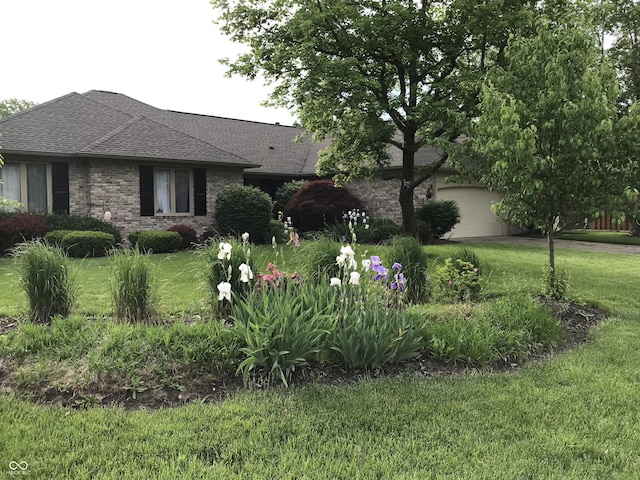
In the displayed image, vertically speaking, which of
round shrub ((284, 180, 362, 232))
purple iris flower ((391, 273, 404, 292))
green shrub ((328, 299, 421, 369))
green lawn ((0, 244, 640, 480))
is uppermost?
round shrub ((284, 180, 362, 232))

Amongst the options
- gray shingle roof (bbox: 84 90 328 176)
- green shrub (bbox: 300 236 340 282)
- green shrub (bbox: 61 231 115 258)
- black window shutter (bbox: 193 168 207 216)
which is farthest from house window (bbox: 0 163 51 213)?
green shrub (bbox: 300 236 340 282)

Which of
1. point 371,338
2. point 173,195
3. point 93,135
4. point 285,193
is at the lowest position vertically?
point 371,338

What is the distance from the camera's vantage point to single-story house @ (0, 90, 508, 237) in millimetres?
14180

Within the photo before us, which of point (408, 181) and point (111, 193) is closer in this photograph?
point (111, 193)

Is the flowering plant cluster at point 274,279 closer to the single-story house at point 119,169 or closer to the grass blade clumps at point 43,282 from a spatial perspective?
the grass blade clumps at point 43,282

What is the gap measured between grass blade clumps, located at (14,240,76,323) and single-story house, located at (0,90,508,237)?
9.47 metres

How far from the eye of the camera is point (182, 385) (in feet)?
12.4

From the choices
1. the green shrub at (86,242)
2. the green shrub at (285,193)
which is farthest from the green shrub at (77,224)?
the green shrub at (285,193)

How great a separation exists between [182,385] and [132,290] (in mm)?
2037

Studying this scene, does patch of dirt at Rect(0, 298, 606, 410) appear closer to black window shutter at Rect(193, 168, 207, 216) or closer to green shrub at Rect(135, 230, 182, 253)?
green shrub at Rect(135, 230, 182, 253)

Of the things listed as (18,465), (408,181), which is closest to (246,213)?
(408,181)

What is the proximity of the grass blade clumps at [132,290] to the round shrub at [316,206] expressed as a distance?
12.9 metres

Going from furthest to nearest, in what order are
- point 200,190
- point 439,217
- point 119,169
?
point 439,217
point 200,190
point 119,169

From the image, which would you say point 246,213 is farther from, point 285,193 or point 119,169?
point 285,193
